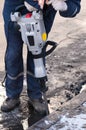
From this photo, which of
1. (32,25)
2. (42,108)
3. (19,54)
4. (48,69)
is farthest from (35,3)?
(48,69)

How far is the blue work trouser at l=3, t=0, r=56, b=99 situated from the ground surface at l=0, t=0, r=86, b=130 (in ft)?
0.70

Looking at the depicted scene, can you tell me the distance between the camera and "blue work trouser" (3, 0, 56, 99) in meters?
4.51

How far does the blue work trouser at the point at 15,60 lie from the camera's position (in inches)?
177

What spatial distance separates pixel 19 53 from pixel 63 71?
1.24m

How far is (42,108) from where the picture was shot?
4.91 meters

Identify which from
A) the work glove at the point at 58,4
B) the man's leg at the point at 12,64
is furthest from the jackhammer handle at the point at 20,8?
the work glove at the point at 58,4

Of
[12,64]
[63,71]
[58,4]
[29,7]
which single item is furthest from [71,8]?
[63,71]

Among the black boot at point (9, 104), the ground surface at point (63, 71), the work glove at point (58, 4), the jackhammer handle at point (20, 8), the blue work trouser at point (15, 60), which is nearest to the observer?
the work glove at point (58, 4)

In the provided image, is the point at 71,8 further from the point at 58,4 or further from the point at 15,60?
the point at 15,60

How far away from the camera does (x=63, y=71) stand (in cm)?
577

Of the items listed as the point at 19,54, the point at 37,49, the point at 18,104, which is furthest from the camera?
the point at 18,104

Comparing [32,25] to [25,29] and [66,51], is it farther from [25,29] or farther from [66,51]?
[66,51]

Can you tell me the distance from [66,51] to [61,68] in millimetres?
626

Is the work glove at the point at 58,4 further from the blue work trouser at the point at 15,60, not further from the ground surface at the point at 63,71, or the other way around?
the ground surface at the point at 63,71
